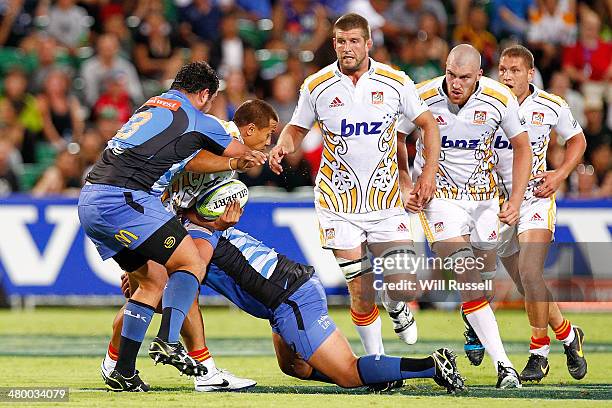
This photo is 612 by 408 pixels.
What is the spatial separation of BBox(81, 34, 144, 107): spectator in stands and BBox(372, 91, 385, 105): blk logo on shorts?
8.90 m

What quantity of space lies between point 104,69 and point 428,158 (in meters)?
9.57

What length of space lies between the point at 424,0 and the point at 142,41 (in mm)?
4443

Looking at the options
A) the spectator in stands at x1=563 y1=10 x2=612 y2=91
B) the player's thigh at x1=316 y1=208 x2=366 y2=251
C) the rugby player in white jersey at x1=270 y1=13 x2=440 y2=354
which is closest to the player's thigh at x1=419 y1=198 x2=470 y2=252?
the rugby player in white jersey at x1=270 y1=13 x2=440 y2=354

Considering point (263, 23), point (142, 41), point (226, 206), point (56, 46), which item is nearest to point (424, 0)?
point (263, 23)

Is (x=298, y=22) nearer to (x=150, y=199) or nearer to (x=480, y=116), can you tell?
(x=480, y=116)

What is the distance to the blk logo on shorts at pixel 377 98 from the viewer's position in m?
9.00

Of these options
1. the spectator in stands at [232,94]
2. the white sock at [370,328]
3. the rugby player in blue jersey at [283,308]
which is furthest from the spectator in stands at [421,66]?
the rugby player in blue jersey at [283,308]

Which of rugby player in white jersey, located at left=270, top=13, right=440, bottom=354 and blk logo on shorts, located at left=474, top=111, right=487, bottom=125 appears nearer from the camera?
rugby player in white jersey, located at left=270, top=13, right=440, bottom=354

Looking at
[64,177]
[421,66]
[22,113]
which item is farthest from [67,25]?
[421,66]

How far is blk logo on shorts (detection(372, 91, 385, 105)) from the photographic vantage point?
9.00 m

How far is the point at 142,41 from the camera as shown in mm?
18125

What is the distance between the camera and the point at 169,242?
8.03 m

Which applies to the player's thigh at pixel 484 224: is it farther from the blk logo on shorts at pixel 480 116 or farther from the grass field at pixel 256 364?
the grass field at pixel 256 364

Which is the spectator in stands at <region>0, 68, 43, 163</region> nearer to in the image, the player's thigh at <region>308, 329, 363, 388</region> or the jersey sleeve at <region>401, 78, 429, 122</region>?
the jersey sleeve at <region>401, 78, 429, 122</region>
